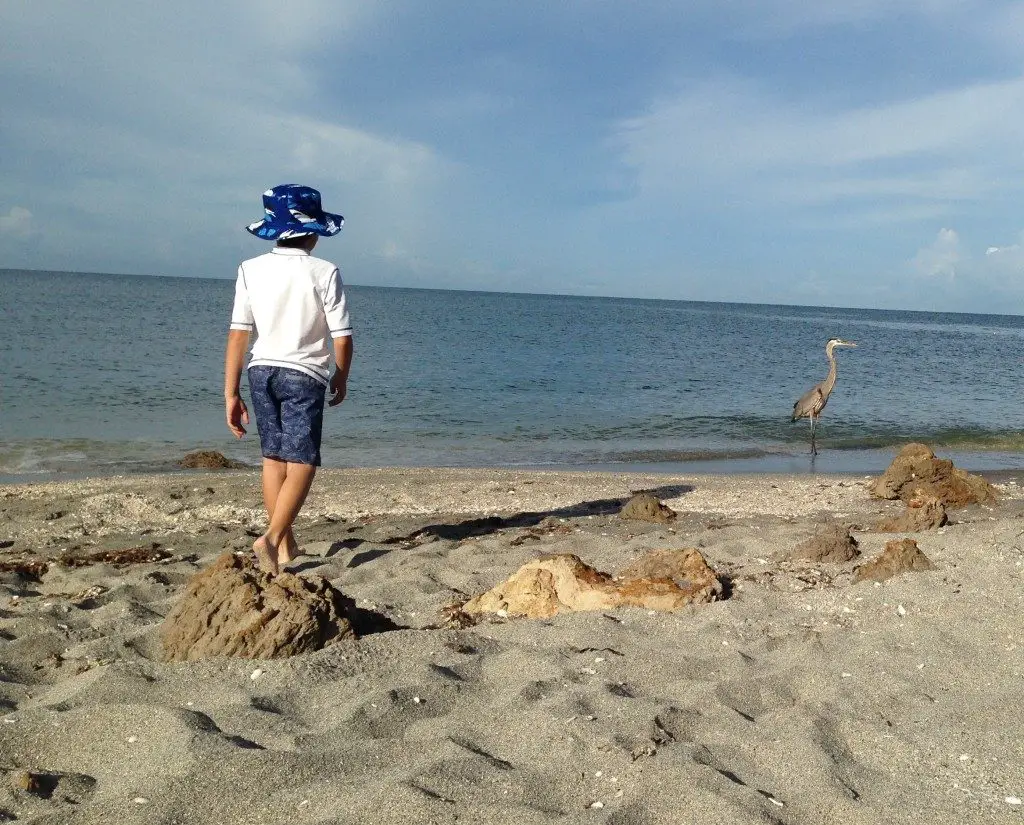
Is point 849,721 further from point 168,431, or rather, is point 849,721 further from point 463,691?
point 168,431

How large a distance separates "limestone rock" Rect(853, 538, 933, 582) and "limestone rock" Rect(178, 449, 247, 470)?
27.2 ft

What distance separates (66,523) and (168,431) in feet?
23.6

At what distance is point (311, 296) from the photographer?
459cm

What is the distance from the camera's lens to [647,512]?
7215mm

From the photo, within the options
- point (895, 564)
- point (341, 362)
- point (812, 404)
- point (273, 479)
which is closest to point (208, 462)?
point (273, 479)

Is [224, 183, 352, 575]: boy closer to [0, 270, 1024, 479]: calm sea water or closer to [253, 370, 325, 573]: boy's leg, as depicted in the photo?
[253, 370, 325, 573]: boy's leg

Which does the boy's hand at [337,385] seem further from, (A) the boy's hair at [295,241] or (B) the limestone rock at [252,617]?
(B) the limestone rock at [252,617]

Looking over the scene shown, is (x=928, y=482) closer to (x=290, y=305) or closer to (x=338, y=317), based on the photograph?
(x=338, y=317)

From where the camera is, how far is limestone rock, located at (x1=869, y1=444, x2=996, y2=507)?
817 cm

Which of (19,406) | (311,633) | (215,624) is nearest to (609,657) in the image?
(311,633)

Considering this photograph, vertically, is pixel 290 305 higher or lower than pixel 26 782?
higher

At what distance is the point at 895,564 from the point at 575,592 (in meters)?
1.81

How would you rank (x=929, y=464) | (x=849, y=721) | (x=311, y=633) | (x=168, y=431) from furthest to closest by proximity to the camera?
(x=168, y=431) → (x=929, y=464) → (x=311, y=633) → (x=849, y=721)

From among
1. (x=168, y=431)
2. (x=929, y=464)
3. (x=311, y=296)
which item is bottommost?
(x=168, y=431)
